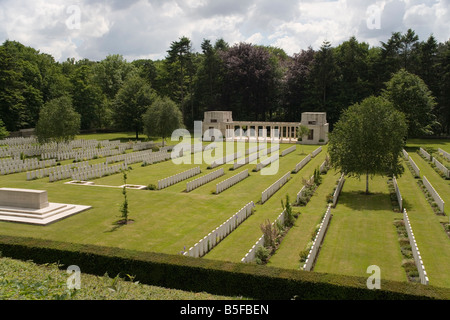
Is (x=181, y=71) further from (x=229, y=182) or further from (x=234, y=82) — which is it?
(x=229, y=182)

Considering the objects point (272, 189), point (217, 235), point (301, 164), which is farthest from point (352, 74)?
point (217, 235)

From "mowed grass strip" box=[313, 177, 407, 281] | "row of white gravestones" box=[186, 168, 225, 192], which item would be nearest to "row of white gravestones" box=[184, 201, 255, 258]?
"mowed grass strip" box=[313, 177, 407, 281]

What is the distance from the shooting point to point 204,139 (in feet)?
227

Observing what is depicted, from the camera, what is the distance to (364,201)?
28078 millimetres

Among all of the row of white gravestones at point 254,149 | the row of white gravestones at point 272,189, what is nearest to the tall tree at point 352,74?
the row of white gravestones at point 254,149

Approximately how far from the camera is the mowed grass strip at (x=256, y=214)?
17.8 m

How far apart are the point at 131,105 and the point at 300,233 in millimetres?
53983

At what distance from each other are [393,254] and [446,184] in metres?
19.5

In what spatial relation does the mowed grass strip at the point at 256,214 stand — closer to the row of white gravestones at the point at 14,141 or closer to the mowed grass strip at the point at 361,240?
the mowed grass strip at the point at 361,240

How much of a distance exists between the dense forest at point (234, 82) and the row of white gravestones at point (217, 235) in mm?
48982
